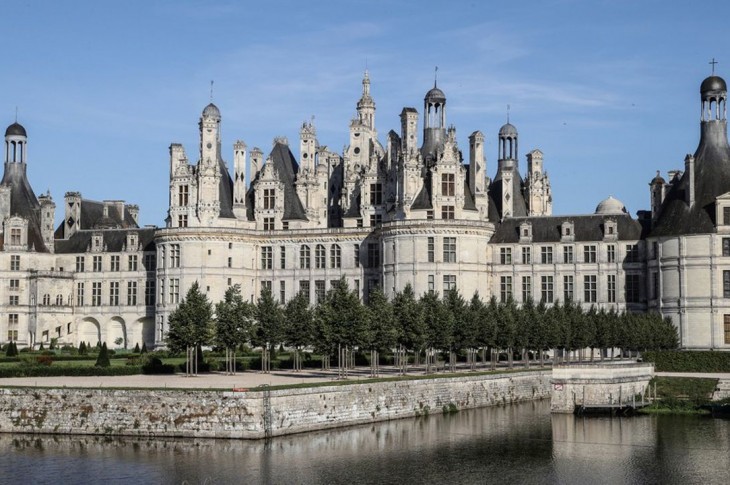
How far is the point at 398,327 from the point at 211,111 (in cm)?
3104

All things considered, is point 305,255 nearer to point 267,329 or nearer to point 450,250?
point 450,250

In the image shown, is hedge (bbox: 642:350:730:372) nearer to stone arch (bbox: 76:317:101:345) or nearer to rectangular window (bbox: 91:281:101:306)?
rectangular window (bbox: 91:281:101:306)

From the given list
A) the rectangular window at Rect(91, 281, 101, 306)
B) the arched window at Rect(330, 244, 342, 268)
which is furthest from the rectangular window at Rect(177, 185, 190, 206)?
the rectangular window at Rect(91, 281, 101, 306)

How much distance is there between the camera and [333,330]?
58406 mm

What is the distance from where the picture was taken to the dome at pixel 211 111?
8588 centimetres

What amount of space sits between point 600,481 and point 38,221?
63.8 meters

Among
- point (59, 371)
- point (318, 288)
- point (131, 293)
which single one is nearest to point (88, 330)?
point (131, 293)

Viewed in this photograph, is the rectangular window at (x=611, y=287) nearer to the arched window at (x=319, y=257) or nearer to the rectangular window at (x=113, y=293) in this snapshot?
the arched window at (x=319, y=257)

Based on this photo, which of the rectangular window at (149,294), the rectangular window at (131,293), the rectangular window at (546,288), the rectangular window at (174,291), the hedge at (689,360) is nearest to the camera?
the hedge at (689,360)

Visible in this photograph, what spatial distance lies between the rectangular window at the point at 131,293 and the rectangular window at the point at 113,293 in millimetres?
1002

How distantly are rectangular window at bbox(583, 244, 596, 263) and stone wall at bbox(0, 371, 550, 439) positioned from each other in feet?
106

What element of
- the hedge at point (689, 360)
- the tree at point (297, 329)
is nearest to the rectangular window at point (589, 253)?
the hedge at point (689, 360)

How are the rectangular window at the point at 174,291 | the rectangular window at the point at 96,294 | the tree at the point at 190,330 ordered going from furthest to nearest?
1. the rectangular window at the point at 96,294
2. the rectangular window at the point at 174,291
3. the tree at the point at 190,330

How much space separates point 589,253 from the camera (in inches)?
3223
